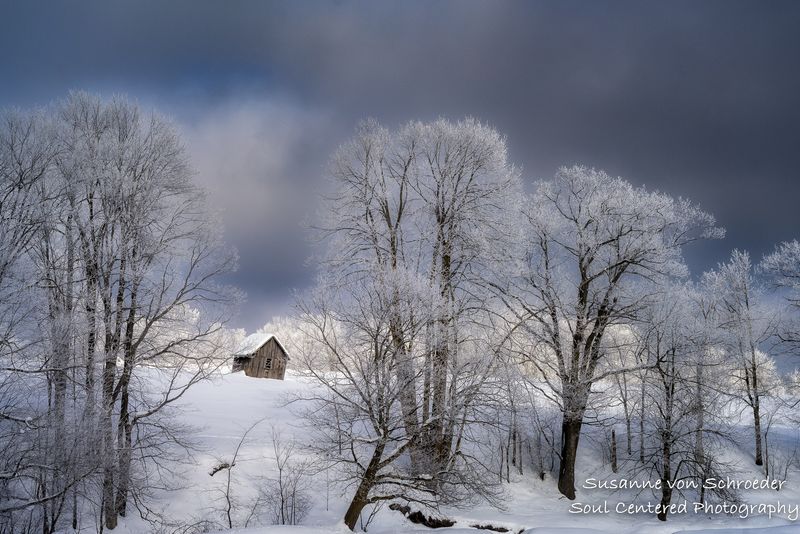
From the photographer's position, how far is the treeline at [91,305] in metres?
12.3

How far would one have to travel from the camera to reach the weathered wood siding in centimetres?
3959

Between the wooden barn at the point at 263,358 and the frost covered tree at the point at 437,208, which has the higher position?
the frost covered tree at the point at 437,208

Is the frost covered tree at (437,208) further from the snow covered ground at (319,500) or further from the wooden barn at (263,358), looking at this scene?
the wooden barn at (263,358)

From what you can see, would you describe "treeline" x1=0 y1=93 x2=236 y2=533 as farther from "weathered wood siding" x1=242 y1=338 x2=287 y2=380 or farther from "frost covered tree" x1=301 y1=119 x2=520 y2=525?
"weathered wood siding" x1=242 y1=338 x2=287 y2=380

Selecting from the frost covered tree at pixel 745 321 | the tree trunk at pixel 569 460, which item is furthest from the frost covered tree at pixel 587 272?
the frost covered tree at pixel 745 321

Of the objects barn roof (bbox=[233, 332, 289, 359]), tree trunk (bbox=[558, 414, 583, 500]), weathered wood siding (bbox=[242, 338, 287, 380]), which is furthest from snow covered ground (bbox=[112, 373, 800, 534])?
weathered wood siding (bbox=[242, 338, 287, 380])

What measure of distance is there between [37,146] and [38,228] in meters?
2.60

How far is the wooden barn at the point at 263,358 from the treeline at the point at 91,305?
75.3 feet

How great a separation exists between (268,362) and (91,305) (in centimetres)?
2694

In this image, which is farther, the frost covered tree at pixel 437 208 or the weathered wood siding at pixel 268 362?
the weathered wood siding at pixel 268 362

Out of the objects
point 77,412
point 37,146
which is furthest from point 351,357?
point 37,146

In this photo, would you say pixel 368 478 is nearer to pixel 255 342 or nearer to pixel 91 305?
pixel 91 305

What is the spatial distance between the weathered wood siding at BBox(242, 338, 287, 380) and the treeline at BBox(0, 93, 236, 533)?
2310 centimetres

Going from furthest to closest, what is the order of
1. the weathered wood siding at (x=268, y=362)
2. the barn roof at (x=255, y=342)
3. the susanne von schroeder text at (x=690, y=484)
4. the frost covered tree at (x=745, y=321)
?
the weathered wood siding at (x=268, y=362) → the barn roof at (x=255, y=342) → the frost covered tree at (x=745, y=321) → the susanne von schroeder text at (x=690, y=484)
